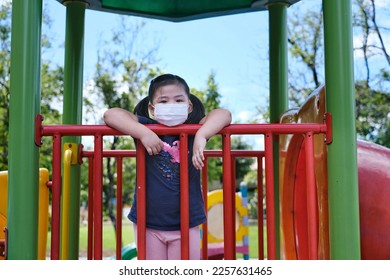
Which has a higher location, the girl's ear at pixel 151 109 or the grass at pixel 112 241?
the girl's ear at pixel 151 109

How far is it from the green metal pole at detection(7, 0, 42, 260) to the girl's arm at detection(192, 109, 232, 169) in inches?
29.6

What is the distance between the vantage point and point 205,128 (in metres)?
2.49

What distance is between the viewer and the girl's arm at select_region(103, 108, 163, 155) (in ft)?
8.16

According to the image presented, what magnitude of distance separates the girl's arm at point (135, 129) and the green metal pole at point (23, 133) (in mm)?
365

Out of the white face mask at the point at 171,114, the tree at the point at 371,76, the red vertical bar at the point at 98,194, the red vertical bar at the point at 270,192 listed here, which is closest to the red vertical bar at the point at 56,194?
the red vertical bar at the point at 98,194

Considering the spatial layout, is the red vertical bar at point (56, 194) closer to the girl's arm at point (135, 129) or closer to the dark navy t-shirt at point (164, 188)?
the girl's arm at point (135, 129)

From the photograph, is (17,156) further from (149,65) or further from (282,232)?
(149,65)

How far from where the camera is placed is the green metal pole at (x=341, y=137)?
8.18ft

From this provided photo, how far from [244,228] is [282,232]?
Result: 15.0 ft

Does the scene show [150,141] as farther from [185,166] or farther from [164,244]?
[164,244]

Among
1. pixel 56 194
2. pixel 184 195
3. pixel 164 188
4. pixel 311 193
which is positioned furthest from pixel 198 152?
pixel 56 194

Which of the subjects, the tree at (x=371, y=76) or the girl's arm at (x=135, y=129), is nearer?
the girl's arm at (x=135, y=129)

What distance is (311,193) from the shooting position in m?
2.59
